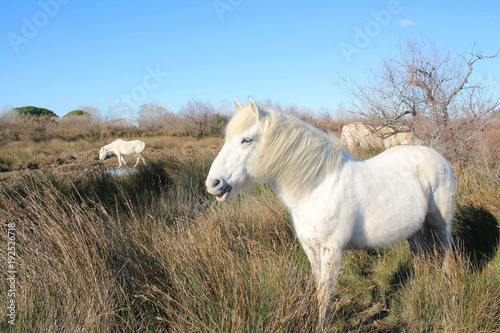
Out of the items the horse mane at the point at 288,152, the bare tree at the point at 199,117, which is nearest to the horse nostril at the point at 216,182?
the horse mane at the point at 288,152

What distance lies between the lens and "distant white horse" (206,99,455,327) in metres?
1.97

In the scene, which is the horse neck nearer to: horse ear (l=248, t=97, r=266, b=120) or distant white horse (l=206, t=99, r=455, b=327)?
distant white horse (l=206, t=99, r=455, b=327)

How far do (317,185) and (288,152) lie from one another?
318 mm

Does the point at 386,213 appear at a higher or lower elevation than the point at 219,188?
lower

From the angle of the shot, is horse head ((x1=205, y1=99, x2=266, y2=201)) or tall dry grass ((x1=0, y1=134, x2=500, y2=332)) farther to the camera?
horse head ((x1=205, y1=99, x2=266, y2=201))

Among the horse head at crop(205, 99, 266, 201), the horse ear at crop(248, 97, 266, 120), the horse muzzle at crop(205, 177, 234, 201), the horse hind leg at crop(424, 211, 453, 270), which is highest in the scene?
the horse ear at crop(248, 97, 266, 120)

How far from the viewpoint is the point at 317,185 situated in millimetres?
2102

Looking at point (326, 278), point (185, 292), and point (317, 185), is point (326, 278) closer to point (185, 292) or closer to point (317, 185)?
point (317, 185)

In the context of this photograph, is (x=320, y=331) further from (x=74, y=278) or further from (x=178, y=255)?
(x=74, y=278)

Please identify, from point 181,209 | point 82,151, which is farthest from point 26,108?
point 181,209

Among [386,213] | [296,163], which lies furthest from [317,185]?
[386,213]

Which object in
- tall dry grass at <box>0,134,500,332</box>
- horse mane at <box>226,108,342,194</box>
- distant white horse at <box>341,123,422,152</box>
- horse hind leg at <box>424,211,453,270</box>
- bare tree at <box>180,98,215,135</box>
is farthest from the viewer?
bare tree at <box>180,98,215,135</box>

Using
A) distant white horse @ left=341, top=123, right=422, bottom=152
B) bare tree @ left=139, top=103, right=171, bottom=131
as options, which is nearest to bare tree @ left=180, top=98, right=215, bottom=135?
bare tree @ left=139, top=103, right=171, bottom=131

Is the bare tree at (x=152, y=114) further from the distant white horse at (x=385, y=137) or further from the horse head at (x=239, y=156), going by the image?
the horse head at (x=239, y=156)
